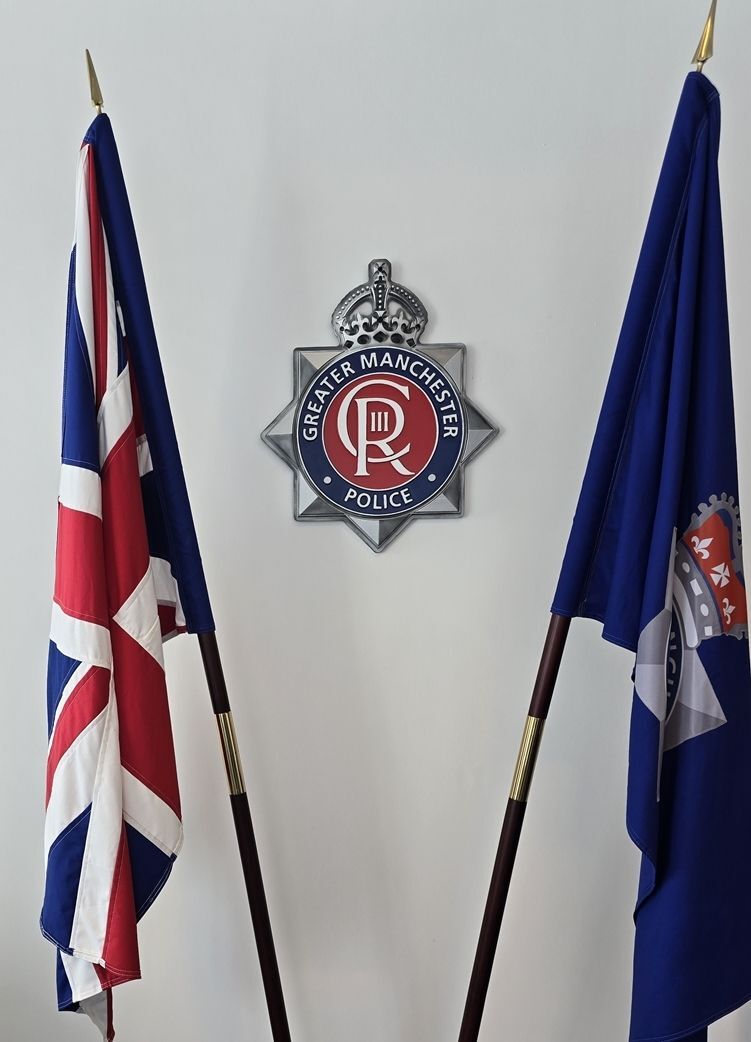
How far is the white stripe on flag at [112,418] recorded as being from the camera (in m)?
1.38

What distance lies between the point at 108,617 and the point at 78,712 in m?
0.14

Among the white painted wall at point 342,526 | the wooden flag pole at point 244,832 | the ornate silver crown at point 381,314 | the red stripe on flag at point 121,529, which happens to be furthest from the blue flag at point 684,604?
the red stripe on flag at point 121,529

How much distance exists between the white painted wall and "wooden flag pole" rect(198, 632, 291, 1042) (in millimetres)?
182

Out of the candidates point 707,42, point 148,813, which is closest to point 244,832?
point 148,813

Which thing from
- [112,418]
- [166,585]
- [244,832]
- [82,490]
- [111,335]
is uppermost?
[111,335]

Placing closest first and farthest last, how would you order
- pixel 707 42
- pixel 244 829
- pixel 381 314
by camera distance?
pixel 707 42 → pixel 244 829 → pixel 381 314

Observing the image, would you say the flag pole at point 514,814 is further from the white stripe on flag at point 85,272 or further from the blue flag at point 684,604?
the white stripe on flag at point 85,272

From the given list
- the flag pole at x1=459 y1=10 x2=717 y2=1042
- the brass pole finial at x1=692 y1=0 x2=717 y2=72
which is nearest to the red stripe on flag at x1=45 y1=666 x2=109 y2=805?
the flag pole at x1=459 y1=10 x2=717 y2=1042

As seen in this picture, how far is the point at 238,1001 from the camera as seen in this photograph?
66.9 inches

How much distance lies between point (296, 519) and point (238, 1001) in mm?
870

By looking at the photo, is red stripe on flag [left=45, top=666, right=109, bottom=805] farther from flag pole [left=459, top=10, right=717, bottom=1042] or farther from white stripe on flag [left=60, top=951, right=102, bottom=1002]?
flag pole [left=459, top=10, right=717, bottom=1042]

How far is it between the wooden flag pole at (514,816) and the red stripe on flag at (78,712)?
614mm

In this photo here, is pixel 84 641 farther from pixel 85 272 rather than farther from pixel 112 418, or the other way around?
pixel 85 272

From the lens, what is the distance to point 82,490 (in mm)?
1346
